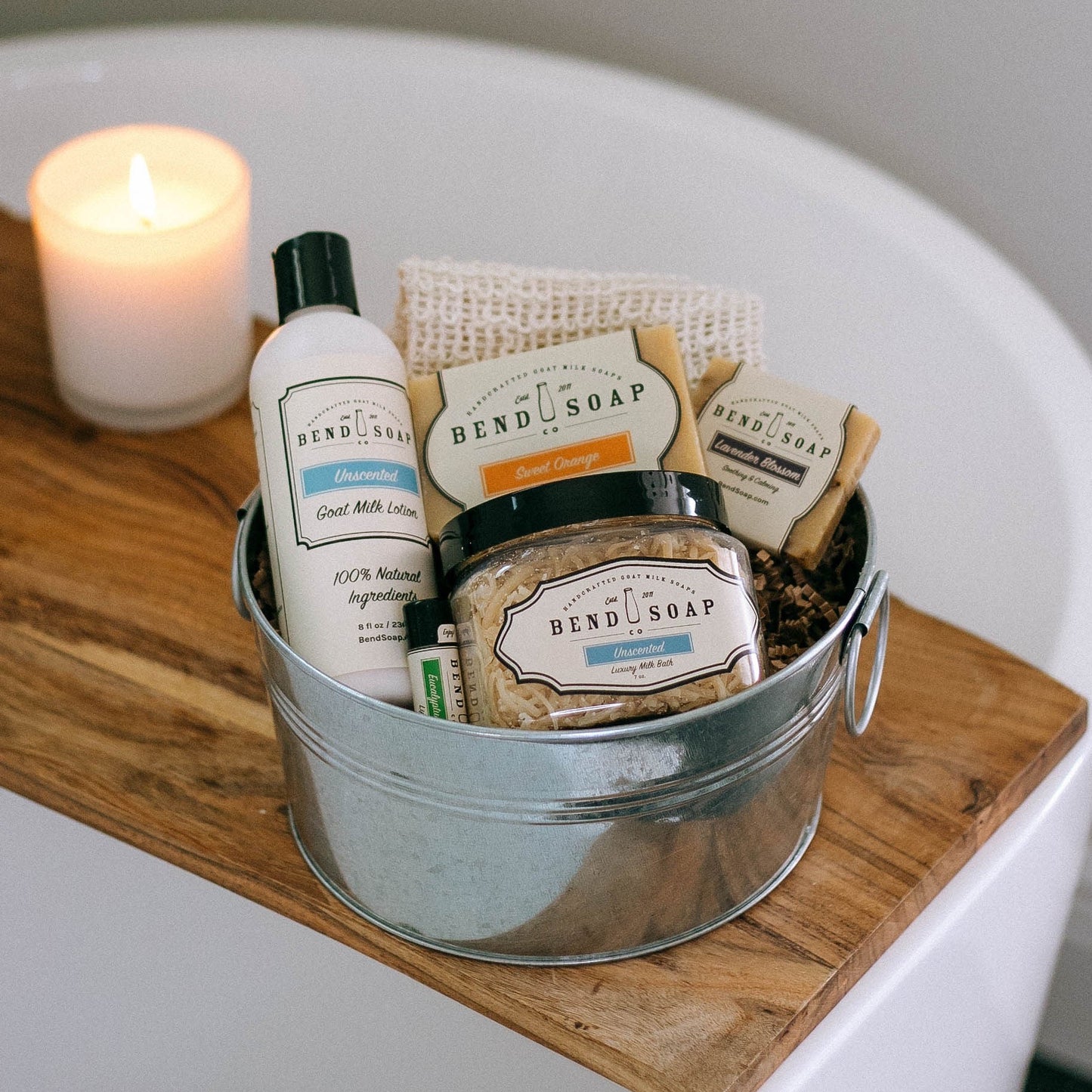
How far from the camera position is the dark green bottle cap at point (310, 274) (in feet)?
1.60

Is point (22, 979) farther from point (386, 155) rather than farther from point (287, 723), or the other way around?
point (386, 155)

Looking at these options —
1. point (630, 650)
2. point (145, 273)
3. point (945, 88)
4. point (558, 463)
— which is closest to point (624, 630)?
point (630, 650)

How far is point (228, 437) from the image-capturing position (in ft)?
2.60


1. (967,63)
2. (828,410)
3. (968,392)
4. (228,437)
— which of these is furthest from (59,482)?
(967,63)

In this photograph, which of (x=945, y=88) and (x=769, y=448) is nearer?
(x=769, y=448)

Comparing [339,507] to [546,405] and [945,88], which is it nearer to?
[546,405]

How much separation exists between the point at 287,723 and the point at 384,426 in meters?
0.11

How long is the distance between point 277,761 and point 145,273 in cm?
32

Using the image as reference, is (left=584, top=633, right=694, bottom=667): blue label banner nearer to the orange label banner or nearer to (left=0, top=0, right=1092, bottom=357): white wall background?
the orange label banner

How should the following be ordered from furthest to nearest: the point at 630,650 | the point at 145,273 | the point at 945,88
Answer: the point at 945,88 → the point at 145,273 → the point at 630,650

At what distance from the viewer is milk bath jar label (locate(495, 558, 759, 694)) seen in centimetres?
39

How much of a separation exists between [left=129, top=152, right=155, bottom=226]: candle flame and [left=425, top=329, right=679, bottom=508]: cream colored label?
345 millimetres

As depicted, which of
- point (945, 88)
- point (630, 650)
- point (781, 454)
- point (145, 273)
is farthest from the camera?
point (945, 88)

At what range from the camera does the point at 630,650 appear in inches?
15.4
